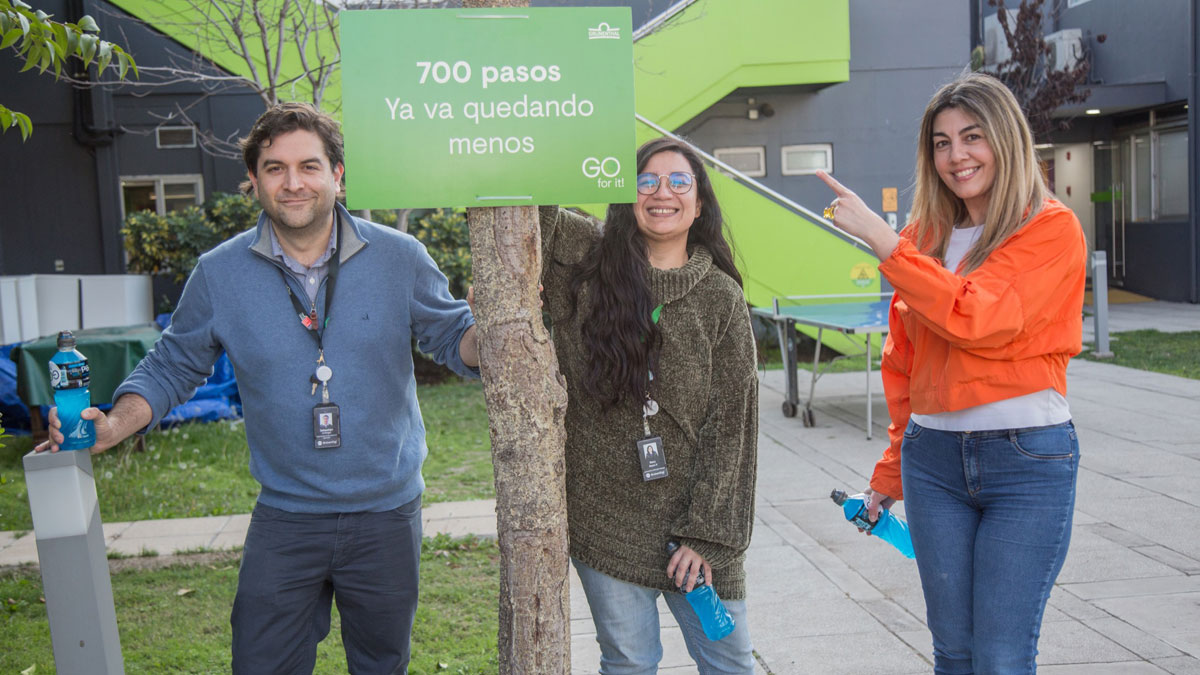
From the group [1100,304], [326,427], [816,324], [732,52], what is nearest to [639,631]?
[326,427]

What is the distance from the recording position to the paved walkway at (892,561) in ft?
12.6

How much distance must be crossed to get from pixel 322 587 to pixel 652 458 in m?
1.03

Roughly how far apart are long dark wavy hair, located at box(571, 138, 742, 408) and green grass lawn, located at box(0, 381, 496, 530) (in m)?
4.10

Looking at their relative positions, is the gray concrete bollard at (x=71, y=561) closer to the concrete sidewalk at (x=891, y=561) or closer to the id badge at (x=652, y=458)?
the id badge at (x=652, y=458)

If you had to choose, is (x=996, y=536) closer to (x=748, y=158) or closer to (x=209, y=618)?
(x=209, y=618)

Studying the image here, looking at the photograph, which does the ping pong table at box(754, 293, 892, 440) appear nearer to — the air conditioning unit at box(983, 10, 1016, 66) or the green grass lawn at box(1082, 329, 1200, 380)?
the green grass lawn at box(1082, 329, 1200, 380)

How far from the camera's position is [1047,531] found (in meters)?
2.44

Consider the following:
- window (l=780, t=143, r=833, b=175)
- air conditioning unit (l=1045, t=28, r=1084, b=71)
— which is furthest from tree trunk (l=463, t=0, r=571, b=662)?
air conditioning unit (l=1045, t=28, r=1084, b=71)

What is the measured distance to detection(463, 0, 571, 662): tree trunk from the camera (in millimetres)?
2195

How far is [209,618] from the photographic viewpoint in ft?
14.9

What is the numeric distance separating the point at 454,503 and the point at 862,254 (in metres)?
7.66

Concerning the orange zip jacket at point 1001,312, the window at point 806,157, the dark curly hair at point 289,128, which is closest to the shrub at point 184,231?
the window at point 806,157

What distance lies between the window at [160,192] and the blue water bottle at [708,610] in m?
12.9

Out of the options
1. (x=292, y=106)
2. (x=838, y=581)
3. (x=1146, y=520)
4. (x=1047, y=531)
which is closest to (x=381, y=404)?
(x=292, y=106)
